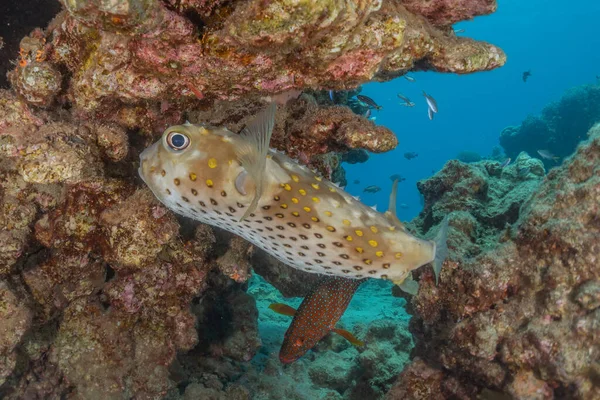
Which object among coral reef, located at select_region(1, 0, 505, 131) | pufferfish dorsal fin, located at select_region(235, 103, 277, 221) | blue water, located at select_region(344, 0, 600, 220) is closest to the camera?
coral reef, located at select_region(1, 0, 505, 131)

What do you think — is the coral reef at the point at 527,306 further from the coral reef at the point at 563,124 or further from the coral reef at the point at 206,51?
the coral reef at the point at 563,124

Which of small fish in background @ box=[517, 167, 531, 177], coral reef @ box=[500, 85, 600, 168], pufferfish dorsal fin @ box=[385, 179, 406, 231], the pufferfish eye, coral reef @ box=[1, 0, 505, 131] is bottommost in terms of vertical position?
coral reef @ box=[500, 85, 600, 168]

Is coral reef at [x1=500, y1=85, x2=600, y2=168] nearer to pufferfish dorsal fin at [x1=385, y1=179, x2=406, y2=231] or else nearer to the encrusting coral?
the encrusting coral

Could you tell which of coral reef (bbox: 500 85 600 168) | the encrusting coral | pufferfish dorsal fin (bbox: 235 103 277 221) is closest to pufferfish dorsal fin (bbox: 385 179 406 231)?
the encrusting coral

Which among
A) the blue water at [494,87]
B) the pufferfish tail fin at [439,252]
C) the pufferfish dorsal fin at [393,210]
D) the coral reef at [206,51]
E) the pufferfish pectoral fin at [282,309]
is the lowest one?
the blue water at [494,87]

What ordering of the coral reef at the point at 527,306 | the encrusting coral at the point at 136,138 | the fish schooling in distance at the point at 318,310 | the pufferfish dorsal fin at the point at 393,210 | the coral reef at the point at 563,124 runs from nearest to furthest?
1. the encrusting coral at the point at 136,138
2. the pufferfish dorsal fin at the point at 393,210
3. the coral reef at the point at 527,306
4. the fish schooling in distance at the point at 318,310
5. the coral reef at the point at 563,124

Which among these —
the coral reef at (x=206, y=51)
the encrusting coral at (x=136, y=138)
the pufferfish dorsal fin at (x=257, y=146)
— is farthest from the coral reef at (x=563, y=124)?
the pufferfish dorsal fin at (x=257, y=146)

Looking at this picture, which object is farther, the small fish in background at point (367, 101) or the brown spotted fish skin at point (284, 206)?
the small fish in background at point (367, 101)
